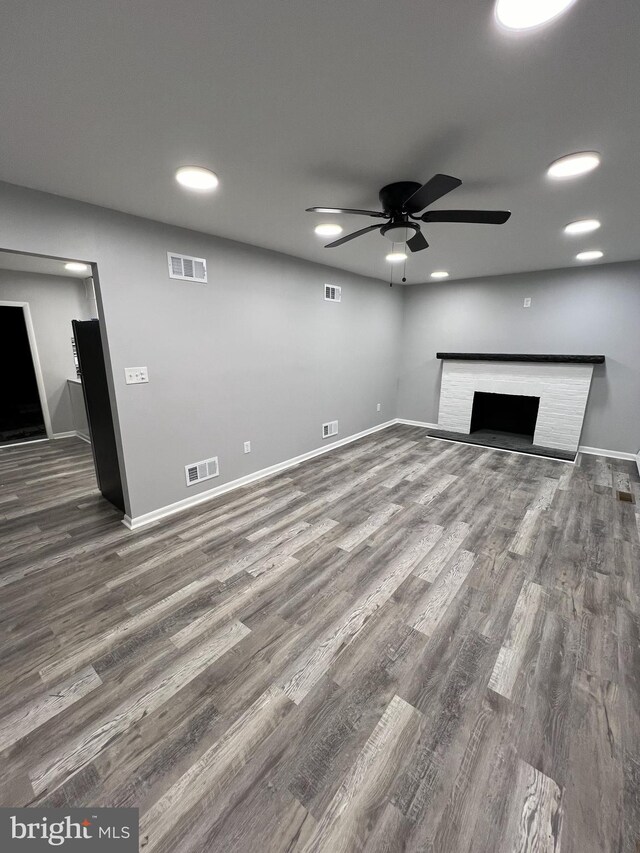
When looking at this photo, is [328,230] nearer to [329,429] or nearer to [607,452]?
[329,429]

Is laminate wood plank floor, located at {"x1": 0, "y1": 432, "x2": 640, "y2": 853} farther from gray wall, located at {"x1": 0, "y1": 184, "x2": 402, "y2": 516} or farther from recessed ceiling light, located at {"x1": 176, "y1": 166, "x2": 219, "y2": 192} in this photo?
recessed ceiling light, located at {"x1": 176, "y1": 166, "x2": 219, "y2": 192}

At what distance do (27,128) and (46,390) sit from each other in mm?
4818

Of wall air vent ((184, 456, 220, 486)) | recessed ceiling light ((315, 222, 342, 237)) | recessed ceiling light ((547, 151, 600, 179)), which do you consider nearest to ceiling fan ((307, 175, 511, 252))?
recessed ceiling light ((547, 151, 600, 179))

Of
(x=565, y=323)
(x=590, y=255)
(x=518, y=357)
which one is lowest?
(x=518, y=357)

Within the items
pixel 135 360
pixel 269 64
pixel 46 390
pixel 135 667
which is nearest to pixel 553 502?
pixel 135 667

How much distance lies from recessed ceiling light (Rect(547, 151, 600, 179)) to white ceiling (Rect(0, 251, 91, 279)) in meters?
4.90

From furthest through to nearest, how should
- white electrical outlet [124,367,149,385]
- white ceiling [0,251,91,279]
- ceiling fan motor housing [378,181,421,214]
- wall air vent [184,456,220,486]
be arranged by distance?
white ceiling [0,251,91,279] → wall air vent [184,456,220,486] → white electrical outlet [124,367,149,385] → ceiling fan motor housing [378,181,421,214]

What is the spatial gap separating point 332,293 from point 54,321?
4360 millimetres

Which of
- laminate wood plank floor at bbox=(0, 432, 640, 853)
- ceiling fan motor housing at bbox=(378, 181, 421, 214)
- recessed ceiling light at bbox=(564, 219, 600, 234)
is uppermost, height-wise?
→ recessed ceiling light at bbox=(564, 219, 600, 234)

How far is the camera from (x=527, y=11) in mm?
972

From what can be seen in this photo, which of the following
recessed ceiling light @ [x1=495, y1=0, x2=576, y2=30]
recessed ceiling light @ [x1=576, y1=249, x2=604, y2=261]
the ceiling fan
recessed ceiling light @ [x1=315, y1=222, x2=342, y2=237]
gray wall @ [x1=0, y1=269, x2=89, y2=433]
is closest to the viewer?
recessed ceiling light @ [x1=495, y1=0, x2=576, y2=30]

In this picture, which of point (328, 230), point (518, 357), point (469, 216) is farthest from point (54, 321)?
point (518, 357)

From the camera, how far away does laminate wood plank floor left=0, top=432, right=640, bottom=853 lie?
1.10 meters

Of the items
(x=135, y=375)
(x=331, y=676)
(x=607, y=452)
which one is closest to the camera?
(x=331, y=676)
